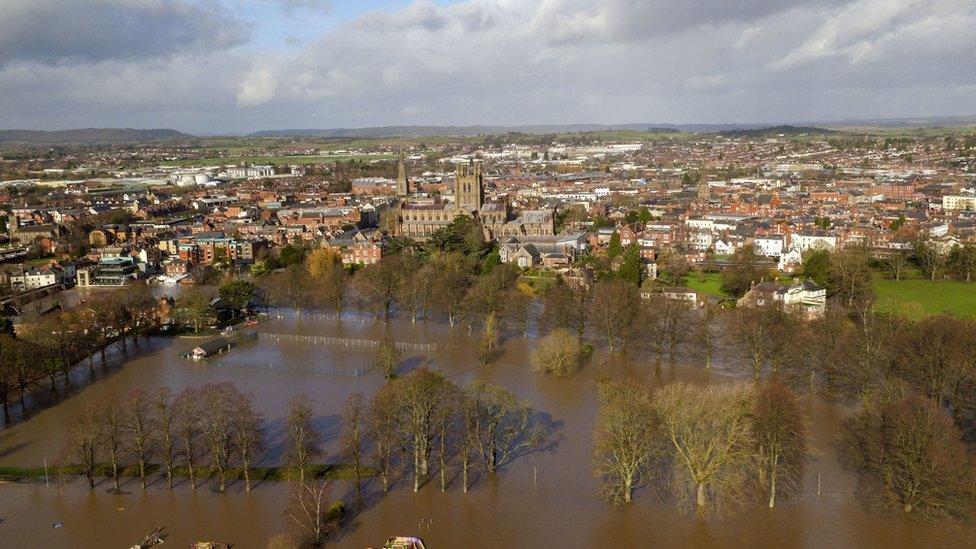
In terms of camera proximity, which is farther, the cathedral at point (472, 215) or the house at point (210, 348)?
the cathedral at point (472, 215)

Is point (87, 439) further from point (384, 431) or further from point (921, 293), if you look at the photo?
point (921, 293)

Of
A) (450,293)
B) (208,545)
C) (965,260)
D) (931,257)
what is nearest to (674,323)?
(450,293)

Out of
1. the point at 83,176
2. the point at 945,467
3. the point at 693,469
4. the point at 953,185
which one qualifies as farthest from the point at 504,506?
the point at 83,176

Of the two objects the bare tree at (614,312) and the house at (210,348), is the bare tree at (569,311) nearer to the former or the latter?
the bare tree at (614,312)

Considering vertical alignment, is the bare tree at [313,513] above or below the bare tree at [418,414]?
below

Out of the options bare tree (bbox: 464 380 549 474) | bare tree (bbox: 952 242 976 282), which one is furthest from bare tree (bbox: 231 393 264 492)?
bare tree (bbox: 952 242 976 282)

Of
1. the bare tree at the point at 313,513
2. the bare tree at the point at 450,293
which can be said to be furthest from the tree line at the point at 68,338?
the bare tree at the point at 450,293
